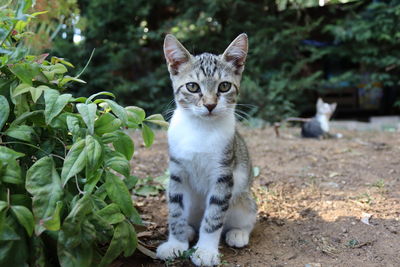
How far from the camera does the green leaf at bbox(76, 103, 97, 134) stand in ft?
5.27

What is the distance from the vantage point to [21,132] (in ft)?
5.40

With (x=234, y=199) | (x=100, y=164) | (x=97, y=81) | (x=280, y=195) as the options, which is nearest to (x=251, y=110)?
(x=97, y=81)

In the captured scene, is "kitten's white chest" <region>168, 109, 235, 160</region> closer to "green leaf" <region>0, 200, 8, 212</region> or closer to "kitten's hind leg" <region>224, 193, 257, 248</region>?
"kitten's hind leg" <region>224, 193, 257, 248</region>

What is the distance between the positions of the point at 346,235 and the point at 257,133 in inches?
152

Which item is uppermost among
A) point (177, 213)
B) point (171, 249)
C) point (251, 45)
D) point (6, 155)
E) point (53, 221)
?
point (6, 155)

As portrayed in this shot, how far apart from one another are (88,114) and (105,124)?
0.63 ft

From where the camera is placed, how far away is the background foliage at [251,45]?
8203 mm

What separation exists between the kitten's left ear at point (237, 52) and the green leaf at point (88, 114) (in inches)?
46.5

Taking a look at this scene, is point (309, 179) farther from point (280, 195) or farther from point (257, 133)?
point (257, 133)

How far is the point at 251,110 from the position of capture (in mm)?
8188

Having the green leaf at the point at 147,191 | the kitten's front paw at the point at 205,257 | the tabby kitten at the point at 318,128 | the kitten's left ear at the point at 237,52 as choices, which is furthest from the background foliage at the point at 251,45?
the kitten's front paw at the point at 205,257

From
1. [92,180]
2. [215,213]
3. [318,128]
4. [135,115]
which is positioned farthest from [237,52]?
[318,128]

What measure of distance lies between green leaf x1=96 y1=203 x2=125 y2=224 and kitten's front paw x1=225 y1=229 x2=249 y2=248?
3.48ft

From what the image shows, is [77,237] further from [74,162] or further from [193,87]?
[193,87]
